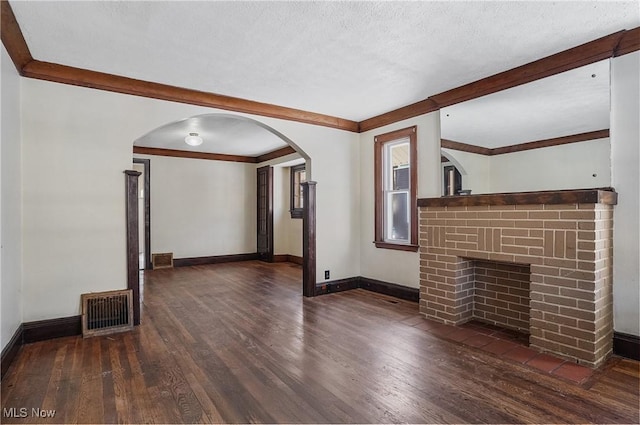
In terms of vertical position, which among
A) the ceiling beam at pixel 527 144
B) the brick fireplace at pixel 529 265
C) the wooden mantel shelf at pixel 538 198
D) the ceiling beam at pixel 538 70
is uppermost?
the ceiling beam at pixel 538 70

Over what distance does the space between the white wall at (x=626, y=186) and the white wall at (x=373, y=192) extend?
1.66 meters

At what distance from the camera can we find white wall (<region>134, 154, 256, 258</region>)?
726cm

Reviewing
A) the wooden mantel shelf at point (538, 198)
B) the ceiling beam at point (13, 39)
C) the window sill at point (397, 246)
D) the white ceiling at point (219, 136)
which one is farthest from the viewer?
the white ceiling at point (219, 136)

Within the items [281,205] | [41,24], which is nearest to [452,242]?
[41,24]

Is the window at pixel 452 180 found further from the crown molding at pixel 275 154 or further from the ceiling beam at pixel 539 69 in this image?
the crown molding at pixel 275 154

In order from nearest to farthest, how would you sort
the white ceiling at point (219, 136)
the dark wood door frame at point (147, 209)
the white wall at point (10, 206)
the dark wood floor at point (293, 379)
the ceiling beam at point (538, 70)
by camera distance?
the dark wood floor at point (293, 379)
the white wall at point (10, 206)
the ceiling beam at point (538, 70)
the white ceiling at point (219, 136)
the dark wood door frame at point (147, 209)

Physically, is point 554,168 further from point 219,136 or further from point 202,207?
point 202,207

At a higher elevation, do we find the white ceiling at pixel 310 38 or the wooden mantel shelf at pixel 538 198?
the white ceiling at pixel 310 38

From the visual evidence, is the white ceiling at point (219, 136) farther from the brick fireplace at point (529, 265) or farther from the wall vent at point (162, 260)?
the brick fireplace at point (529, 265)

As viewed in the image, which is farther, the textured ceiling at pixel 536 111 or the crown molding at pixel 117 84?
the textured ceiling at pixel 536 111

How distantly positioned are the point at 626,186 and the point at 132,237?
446cm

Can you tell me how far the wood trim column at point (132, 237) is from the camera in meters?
3.48

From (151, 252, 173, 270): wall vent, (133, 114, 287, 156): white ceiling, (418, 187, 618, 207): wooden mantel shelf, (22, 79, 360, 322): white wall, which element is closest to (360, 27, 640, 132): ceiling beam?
(418, 187, 618, 207): wooden mantel shelf

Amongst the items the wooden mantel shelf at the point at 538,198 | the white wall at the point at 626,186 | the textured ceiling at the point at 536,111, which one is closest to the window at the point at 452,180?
the wooden mantel shelf at the point at 538,198
